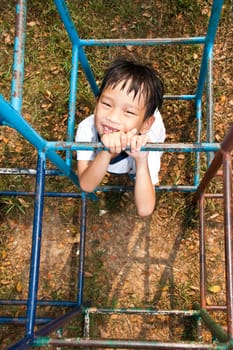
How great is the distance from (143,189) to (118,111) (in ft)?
0.99

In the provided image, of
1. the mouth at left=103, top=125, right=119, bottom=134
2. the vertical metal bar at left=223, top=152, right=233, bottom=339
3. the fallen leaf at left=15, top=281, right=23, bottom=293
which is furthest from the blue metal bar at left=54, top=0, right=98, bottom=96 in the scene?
the fallen leaf at left=15, top=281, right=23, bottom=293

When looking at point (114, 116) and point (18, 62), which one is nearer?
point (18, 62)

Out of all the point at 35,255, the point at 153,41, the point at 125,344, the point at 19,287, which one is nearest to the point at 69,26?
the point at 153,41

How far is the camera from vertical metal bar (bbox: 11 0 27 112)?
110 cm

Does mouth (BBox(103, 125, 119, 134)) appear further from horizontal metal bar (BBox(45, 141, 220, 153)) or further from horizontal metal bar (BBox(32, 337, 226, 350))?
horizontal metal bar (BBox(32, 337, 226, 350))

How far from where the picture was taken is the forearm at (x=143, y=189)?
145 cm

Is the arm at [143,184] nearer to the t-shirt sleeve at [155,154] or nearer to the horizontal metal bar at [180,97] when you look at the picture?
the t-shirt sleeve at [155,154]

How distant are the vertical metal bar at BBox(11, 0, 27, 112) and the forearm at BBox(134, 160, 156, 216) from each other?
0.50 metres

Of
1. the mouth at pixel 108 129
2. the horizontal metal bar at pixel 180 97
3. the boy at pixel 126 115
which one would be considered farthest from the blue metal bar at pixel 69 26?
the mouth at pixel 108 129

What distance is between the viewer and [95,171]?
Result: 141 cm

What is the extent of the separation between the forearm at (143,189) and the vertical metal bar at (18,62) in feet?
1.63

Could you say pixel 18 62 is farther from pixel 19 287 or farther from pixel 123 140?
pixel 19 287

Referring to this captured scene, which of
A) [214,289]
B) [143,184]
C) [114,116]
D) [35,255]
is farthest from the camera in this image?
[214,289]

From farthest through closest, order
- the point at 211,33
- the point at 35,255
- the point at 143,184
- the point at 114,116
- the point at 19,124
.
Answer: the point at 211,33, the point at 143,184, the point at 114,116, the point at 35,255, the point at 19,124
